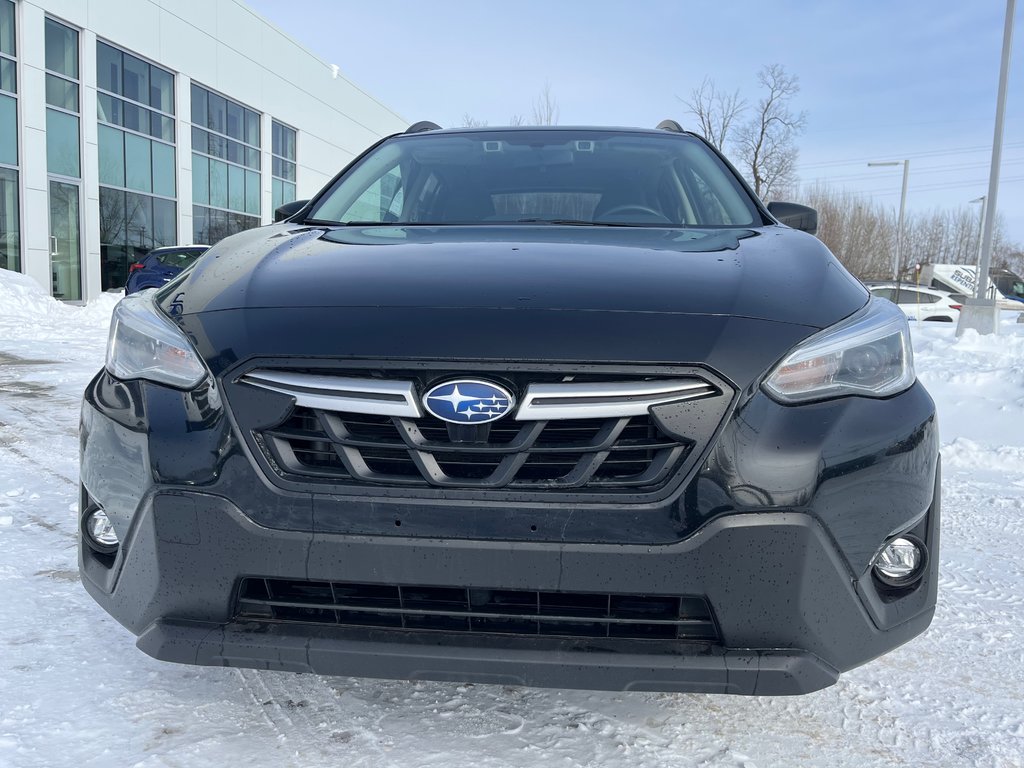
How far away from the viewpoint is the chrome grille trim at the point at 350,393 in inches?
63.7

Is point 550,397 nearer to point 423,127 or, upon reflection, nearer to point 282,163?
point 423,127

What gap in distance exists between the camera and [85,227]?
17.7 metres

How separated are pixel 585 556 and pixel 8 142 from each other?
17383mm

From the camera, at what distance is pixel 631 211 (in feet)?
9.45

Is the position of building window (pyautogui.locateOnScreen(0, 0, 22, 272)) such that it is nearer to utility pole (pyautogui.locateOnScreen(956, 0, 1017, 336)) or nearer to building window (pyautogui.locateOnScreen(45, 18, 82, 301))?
building window (pyautogui.locateOnScreen(45, 18, 82, 301))

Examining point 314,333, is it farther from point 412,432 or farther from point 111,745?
point 111,745

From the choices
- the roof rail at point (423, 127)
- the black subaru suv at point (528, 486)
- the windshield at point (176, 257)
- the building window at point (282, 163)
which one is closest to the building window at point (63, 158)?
the windshield at point (176, 257)

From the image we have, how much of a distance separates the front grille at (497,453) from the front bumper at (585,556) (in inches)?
2.2

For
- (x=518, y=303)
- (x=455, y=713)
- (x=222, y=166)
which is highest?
(x=222, y=166)

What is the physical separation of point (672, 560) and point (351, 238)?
4.32ft

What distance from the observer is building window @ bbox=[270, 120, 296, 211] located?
88.6 feet

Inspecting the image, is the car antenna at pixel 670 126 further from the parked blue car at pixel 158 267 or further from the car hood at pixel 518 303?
the parked blue car at pixel 158 267

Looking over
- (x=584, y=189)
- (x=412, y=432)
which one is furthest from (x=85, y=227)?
(x=412, y=432)

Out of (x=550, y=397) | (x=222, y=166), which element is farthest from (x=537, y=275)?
(x=222, y=166)
